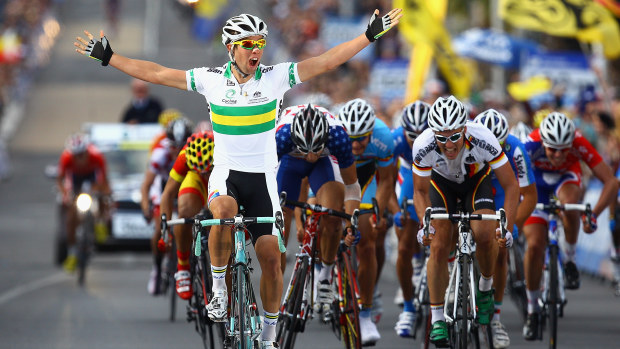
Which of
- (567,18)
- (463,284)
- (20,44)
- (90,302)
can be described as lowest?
(90,302)

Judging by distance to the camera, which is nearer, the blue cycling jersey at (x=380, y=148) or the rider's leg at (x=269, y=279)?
the rider's leg at (x=269, y=279)

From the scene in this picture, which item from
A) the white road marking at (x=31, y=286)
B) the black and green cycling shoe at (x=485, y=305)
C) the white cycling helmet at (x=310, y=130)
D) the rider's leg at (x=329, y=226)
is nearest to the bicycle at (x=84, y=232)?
the white road marking at (x=31, y=286)

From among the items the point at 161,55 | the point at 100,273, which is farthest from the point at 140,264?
the point at 161,55

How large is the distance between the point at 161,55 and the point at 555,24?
44.7 meters

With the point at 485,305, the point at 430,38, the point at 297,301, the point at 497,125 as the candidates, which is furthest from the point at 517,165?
the point at 430,38

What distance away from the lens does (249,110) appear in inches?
396

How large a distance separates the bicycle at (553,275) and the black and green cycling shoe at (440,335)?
151 cm

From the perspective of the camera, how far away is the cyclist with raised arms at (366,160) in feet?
41.2

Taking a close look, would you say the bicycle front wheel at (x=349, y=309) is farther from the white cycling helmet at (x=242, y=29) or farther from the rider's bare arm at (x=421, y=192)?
the white cycling helmet at (x=242, y=29)

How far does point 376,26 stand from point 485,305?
89.2 inches

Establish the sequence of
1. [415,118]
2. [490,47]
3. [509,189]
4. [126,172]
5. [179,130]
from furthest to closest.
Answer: [490,47]
[126,172]
[179,130]
[415,118]
[509,189]

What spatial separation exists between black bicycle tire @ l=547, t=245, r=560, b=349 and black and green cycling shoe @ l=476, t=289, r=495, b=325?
1.03 meters

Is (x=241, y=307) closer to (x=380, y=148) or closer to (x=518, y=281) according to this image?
(x=380, y=148)

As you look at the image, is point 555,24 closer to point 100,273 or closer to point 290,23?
point 100,273
